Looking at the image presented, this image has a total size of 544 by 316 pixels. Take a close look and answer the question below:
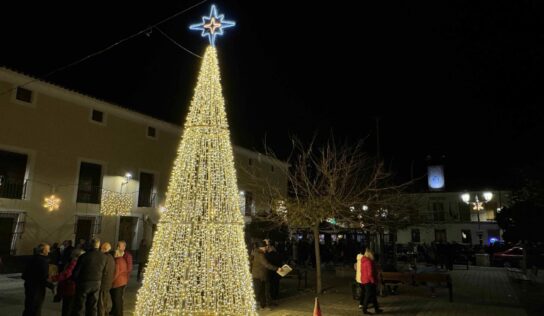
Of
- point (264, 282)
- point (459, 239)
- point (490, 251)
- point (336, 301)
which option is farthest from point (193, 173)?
point (459, 239)

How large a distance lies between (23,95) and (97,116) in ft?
11.4

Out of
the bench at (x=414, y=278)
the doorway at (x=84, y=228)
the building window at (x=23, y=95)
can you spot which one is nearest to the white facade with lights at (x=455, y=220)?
the bench at (x=414, y=278)

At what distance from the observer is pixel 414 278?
10367 millimetres

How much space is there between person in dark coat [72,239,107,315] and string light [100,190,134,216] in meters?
12.4

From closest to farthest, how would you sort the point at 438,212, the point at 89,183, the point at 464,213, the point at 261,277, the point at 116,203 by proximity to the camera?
the point at 261,277 → the point at 89,183 → the point at 116,203 → the point at 464,213 → the point at 438,212

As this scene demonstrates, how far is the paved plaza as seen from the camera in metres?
8.80

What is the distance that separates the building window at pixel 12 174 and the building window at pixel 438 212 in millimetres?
36920

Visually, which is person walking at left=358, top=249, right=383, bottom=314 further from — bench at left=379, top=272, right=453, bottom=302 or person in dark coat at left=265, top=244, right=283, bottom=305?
person in dark coat at left=265, top=244, right=283, bottom=305

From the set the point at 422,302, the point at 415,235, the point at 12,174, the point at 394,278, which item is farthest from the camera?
the point at 415,235

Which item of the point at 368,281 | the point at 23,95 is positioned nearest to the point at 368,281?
the point at 368,281

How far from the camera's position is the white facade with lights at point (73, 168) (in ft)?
49.1

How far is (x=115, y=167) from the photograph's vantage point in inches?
758

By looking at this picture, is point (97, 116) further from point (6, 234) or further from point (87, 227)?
point (6, 234)

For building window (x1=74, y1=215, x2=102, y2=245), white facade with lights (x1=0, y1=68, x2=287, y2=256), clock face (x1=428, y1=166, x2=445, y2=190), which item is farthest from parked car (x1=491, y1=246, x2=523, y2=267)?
building window (x1=74, y1=215, x2=102, y2=245)
